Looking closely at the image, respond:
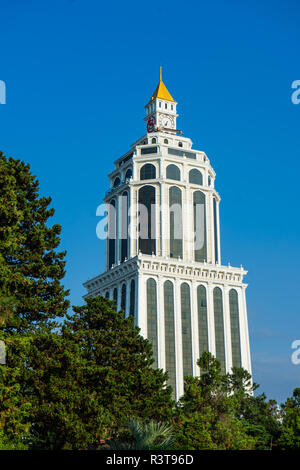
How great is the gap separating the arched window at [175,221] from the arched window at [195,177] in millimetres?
4044

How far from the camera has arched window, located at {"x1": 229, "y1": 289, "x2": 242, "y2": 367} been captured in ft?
333

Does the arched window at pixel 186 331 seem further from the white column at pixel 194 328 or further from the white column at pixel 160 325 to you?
the white column at pixel 160 325

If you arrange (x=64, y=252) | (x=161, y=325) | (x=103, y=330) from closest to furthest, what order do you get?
(x=64, y=252) → (x=103, y=330) → (x=161, y=325)

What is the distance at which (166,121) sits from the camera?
12531cm

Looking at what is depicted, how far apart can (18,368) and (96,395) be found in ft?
23.0

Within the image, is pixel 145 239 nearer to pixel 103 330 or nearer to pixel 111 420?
pixel 103 330

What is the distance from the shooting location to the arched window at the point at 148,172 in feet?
367

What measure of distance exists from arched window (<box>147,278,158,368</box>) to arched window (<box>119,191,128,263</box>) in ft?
32.2

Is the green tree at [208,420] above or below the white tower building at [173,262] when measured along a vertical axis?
below

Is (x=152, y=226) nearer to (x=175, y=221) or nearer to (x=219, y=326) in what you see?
(x=175, y=221)

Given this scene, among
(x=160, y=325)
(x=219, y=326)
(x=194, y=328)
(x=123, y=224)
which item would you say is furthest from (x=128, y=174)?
(x=219, y=326)

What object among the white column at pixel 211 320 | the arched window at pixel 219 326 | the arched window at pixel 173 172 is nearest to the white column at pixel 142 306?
the white column at pixel 211 320
